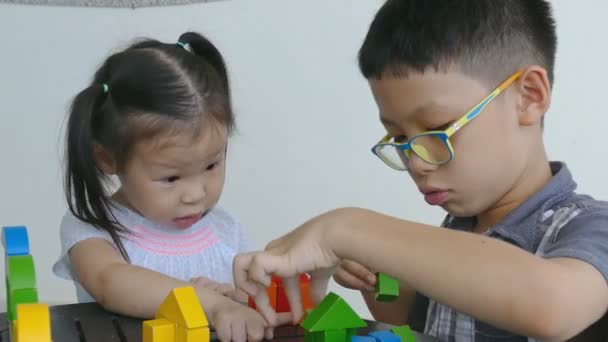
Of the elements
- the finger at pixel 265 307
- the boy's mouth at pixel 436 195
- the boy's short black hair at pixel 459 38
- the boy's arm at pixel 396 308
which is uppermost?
the boy's short black hair at pixel 459 38

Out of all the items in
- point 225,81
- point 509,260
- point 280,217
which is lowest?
point 280,217

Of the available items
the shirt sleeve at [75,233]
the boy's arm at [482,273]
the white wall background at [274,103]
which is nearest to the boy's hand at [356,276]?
the boy's arm at [482,273]

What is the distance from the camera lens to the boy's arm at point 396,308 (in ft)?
3.48

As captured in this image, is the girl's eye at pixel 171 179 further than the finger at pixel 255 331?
Yes

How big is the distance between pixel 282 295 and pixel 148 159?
13.3 inches

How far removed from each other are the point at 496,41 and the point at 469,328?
293 millimetres

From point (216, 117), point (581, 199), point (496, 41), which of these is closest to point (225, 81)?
point (216, 117)

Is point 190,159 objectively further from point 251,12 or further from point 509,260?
point 251,12

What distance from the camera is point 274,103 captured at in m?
1.98

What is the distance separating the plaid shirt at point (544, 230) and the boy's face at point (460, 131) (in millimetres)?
35

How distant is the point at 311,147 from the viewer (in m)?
1.98

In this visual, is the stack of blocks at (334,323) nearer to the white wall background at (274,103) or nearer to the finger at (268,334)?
the finger at (268,334)

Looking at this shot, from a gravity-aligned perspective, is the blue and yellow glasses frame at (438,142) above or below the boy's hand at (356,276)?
above

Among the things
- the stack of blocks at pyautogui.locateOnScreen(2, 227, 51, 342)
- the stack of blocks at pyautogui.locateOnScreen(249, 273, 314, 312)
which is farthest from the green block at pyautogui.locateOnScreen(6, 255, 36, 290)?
the stack of blocks at pyautogui.locateOnScreen(249, 273, 314, 312)
